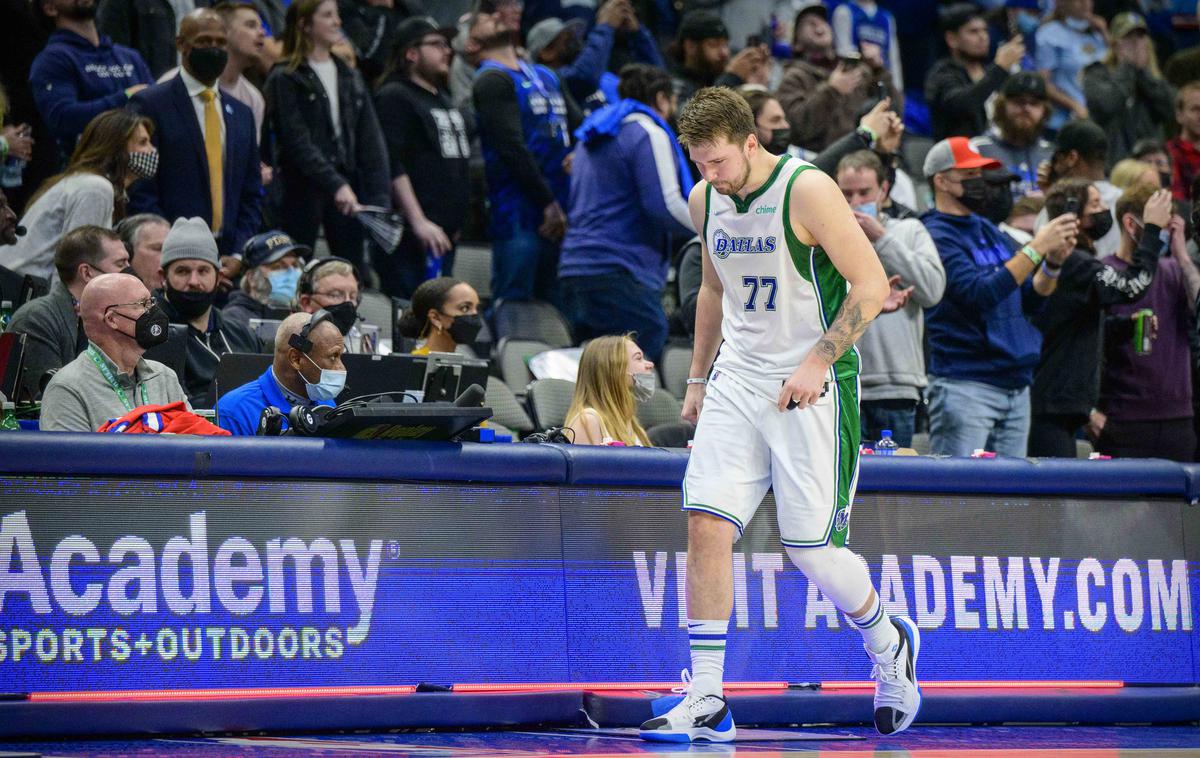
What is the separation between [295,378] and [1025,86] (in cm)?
683

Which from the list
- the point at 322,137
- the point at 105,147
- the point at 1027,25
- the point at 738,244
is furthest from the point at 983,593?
the point at 1027,25

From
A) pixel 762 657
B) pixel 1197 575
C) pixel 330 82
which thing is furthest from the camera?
pixel 330 82

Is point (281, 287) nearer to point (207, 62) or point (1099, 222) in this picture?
point (207, 62)

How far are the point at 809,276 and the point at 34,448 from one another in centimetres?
264

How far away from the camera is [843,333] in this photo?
5.48 m

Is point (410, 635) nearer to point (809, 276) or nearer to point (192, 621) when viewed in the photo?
point (192, 621)

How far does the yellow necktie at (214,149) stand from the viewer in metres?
9.73

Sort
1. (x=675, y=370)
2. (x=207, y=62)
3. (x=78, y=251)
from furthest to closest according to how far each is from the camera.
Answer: (x=675, y=370)
(x=207, y=62)
(x=78, y=251)

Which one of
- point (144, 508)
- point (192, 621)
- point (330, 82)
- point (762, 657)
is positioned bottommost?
point (762, 657)

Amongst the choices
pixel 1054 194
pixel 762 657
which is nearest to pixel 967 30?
pixel 1054 194

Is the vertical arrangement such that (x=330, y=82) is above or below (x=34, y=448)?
above

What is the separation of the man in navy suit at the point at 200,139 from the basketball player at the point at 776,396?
15.0 feet

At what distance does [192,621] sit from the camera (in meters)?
5.46

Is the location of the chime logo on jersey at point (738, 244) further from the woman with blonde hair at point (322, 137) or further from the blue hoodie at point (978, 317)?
the woman with blonde hair at point (322, 137)
